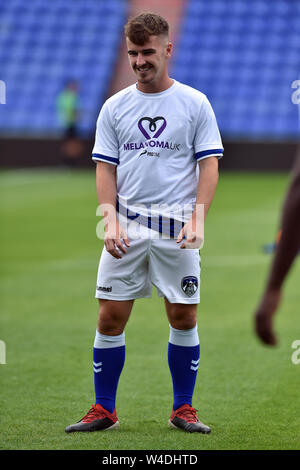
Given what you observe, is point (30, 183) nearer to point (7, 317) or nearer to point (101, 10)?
point (101, 10)

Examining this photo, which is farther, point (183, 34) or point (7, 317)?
point (183, 34)

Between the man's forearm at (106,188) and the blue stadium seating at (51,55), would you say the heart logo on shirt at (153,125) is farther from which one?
the blue stadium seating at (51,55)

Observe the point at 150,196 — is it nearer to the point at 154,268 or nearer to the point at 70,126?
the point at 154,268

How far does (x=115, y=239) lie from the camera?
13.5 ft

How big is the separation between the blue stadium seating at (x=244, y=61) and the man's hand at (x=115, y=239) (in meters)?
20.1

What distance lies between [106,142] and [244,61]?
74.6 ft

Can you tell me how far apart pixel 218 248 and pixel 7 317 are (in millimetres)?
4200

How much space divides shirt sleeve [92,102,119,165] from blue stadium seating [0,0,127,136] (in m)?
21.0

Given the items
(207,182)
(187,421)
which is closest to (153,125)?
(207,182)

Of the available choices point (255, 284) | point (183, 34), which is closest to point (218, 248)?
point (255, 284)

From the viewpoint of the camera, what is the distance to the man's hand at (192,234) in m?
4.00

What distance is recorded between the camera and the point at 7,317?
724cm

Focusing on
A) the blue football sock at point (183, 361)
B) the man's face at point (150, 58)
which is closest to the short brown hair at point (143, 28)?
the man's face at point (150, 58)
